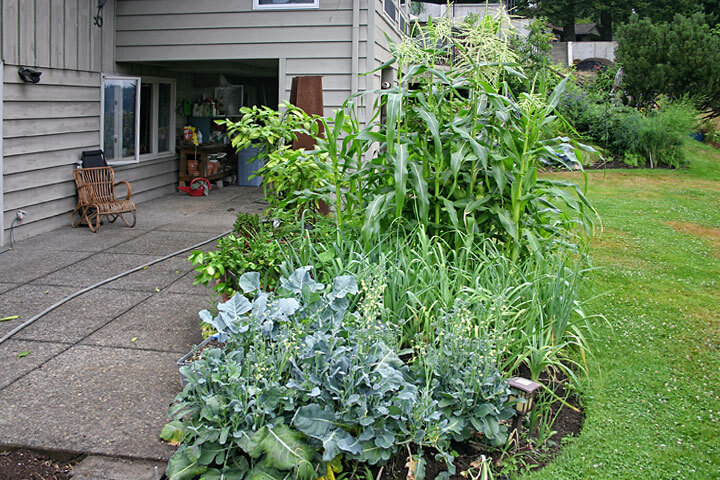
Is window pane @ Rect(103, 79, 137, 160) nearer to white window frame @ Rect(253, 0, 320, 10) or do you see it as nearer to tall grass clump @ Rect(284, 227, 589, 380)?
white window frame @ Rect(253, 0, 320, 10)

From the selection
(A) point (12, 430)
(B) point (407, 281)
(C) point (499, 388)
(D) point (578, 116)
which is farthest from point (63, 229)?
(D) point (578, 116)

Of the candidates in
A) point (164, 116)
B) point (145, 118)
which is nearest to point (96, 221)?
point (145, 118)

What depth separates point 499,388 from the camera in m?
3.07

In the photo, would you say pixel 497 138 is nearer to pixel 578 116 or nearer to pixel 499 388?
pixel 499 388

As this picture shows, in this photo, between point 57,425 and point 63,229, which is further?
point 63,229

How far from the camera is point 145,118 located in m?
10.7

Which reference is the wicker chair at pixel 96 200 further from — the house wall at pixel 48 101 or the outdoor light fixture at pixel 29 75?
the outdoor light fixture at pixel 29 75

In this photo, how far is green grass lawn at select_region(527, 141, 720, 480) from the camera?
10.1ft

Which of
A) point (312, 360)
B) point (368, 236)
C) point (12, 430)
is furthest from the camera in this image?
point (368, 236)

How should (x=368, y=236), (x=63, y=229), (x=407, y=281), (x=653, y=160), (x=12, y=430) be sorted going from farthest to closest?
(x=653, y=160), (x=63, y=229), (x=368, y=236), (x=407, y=281), (x=12, y=430)

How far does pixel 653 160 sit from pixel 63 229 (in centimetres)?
1187

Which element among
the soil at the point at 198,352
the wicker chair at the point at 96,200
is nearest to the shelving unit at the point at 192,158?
the wicker chair at the point at 96,200

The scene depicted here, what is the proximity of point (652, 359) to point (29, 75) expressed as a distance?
270 inches

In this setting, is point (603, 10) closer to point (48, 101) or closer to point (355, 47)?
point (355, 47)
